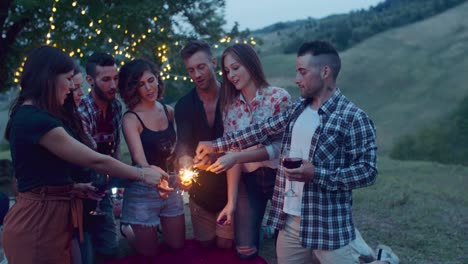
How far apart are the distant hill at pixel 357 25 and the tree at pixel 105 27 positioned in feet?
65.0

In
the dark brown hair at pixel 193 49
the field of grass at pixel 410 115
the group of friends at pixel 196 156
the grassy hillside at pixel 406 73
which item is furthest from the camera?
the grassy hillside at pixel 406 73

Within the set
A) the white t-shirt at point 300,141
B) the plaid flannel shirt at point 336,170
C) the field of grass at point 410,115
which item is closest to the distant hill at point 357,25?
the field of grass at point 410,115

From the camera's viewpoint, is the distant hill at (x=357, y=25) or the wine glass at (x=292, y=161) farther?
the distant hill at (x=357, y=25)

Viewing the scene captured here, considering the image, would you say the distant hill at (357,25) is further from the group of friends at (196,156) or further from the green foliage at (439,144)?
the group of friends at (196,156)

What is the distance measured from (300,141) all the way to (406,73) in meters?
26.6

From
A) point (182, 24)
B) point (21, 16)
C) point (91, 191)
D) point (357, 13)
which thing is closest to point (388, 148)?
point (182, 24)

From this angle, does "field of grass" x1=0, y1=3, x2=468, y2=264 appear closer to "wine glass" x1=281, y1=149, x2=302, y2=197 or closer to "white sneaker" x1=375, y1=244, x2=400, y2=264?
"white sneaker" x1=375, y1=244, x2=400, y2=264

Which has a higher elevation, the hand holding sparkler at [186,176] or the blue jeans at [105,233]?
the hand holding sparkler at [186,176]

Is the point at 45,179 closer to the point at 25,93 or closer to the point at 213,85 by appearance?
the point at 25,93

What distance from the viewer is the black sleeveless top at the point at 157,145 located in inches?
197

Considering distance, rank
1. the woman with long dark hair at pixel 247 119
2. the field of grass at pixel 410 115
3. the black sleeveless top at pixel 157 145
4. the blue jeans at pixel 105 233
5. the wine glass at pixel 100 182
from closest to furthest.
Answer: the wine glass at pixel 100 182 < the woman with long dark hair at pixel 247 119 < the black sleeveless top at pixel 157 145 < the blue jeans at pixel 105 233 < the field of grass at pixel 410 115

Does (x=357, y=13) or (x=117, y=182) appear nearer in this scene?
(x=117, y=182)

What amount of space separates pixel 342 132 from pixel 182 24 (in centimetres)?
747

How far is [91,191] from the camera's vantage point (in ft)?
11.7
